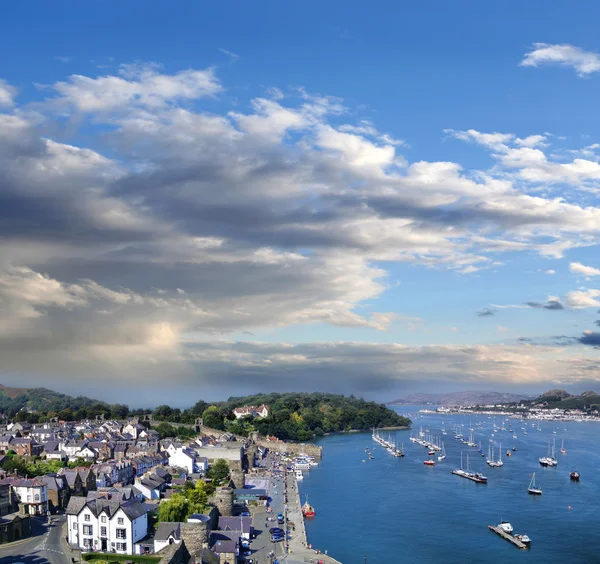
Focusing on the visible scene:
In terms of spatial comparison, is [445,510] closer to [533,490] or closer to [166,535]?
[533,490]

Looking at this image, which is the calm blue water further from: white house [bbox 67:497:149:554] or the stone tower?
white house [bbox 67:497:149:554]

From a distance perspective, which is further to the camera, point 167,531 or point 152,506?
point 152,506

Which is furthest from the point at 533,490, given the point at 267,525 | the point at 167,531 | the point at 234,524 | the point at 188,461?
the point at 167,531

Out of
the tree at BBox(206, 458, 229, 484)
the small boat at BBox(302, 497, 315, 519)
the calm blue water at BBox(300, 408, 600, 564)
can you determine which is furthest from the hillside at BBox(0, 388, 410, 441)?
the small boat at BBox(302, 497, 315, 519)

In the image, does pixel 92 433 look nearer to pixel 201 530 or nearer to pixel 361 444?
pixel 361 444

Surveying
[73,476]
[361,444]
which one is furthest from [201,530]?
[361,444]
